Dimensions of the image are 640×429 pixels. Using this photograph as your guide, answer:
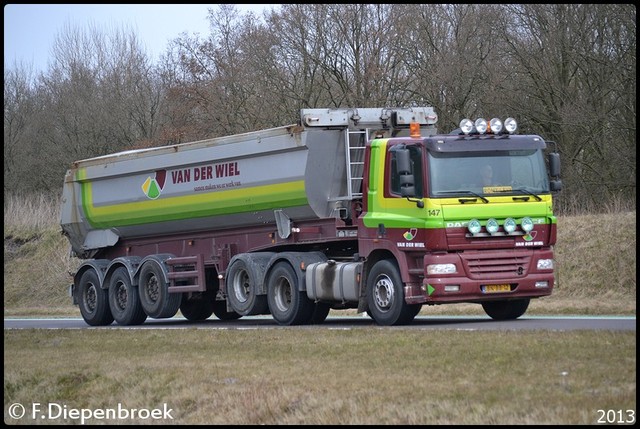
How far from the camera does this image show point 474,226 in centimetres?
1833

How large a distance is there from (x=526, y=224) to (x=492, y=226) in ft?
2.02

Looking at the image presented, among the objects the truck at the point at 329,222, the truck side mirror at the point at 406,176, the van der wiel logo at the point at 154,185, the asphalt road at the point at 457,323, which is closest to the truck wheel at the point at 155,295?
the truck at the point at 329,222

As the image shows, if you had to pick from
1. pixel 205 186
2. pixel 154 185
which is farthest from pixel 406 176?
pixel 154 185

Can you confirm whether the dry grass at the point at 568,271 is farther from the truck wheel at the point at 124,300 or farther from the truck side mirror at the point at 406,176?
the truck side mirror at the point at 406,176

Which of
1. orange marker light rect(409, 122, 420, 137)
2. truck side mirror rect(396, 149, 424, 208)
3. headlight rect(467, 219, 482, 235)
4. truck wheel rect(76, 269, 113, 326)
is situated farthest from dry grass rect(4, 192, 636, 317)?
truck wheel rect(76, 269, 113, 326)

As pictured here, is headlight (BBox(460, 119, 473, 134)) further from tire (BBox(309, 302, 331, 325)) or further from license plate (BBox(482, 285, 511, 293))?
tire (BBox(309, 302, 331, 325))

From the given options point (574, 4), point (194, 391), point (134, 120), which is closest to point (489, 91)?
point (574, 4)

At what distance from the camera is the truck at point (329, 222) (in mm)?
18516

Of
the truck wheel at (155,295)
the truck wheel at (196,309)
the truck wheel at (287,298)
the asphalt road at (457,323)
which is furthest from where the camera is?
the truck wheel at (196,309)

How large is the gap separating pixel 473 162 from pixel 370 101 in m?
19.6

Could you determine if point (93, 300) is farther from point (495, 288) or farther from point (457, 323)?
point (495, 288)

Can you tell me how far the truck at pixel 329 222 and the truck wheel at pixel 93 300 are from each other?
30 millimetres

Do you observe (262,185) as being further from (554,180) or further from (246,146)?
(554,180)

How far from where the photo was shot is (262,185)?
21.5 meters
